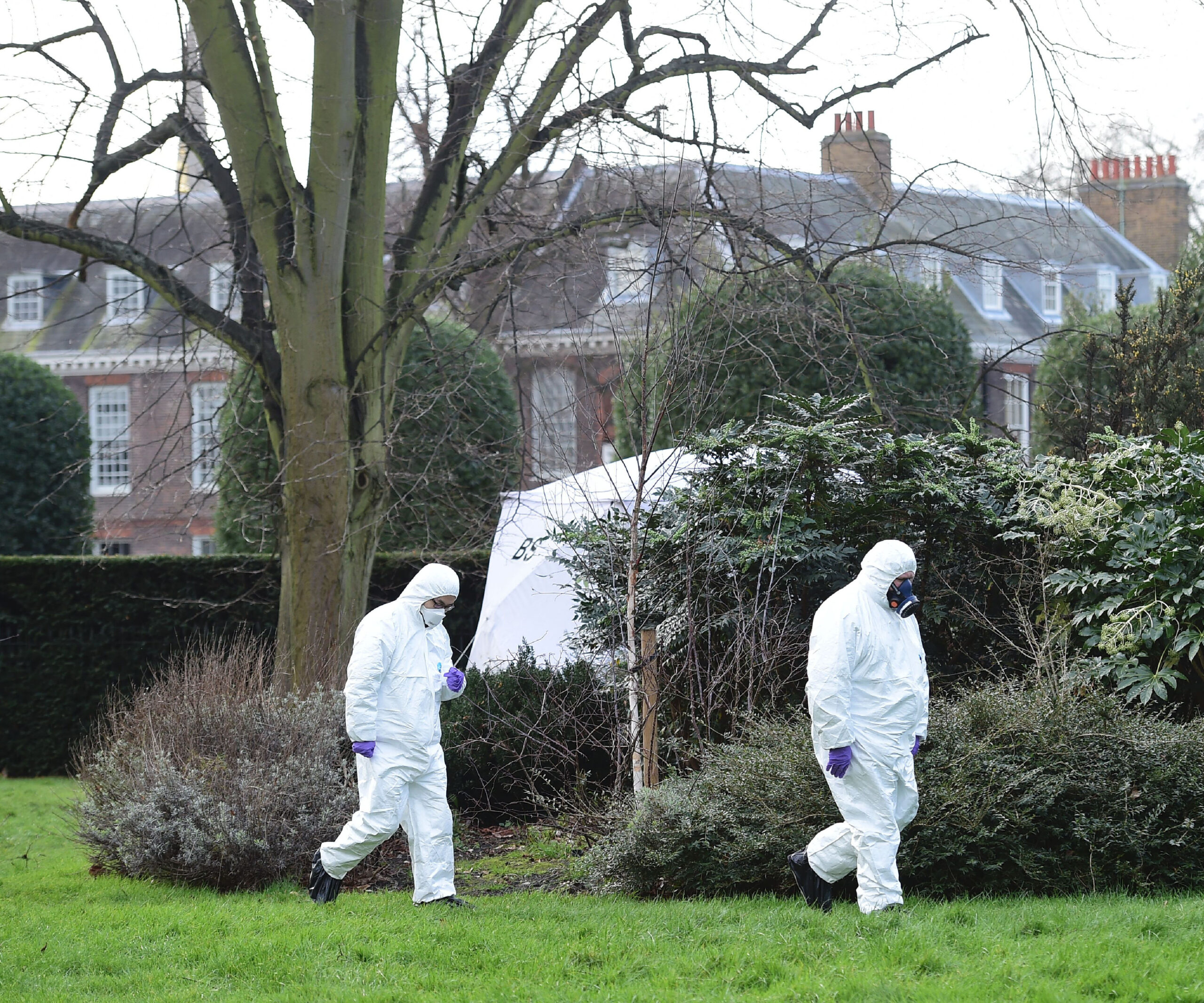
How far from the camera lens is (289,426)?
33.3 feet

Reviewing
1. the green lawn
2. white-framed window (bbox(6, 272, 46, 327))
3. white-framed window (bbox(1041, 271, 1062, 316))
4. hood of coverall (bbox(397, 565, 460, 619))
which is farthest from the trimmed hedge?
white-framed window (bbox(1041, 271, 1062, 316))

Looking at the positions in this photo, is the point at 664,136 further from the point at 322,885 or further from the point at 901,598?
the point at 322,885

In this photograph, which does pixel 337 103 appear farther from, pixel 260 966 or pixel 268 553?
pixel 260 966

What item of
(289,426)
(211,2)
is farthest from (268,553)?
(211,2)

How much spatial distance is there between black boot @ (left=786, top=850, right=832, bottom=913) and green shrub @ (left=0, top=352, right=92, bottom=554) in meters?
13.5

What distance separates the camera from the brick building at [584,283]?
9.78 m

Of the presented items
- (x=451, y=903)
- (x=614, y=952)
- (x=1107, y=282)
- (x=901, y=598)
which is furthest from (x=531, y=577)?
(x=1107, y=282)

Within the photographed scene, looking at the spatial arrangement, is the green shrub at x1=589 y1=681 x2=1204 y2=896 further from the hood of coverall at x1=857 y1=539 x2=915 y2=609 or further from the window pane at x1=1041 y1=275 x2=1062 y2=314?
the window pane at x1=1041 y1=275 x2=1062 y2=314

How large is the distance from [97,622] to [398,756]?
8.12 meters

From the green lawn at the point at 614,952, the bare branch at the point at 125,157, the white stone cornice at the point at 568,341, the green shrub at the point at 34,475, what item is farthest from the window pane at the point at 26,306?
the green lawn at the point at 614,952

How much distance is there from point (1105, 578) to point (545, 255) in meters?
6.16

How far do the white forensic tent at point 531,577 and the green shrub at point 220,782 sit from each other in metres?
2.57

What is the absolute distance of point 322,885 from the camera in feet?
22.6

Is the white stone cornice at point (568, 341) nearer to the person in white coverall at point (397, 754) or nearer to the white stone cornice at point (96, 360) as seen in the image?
the person in white coverall at point (397, 754)
